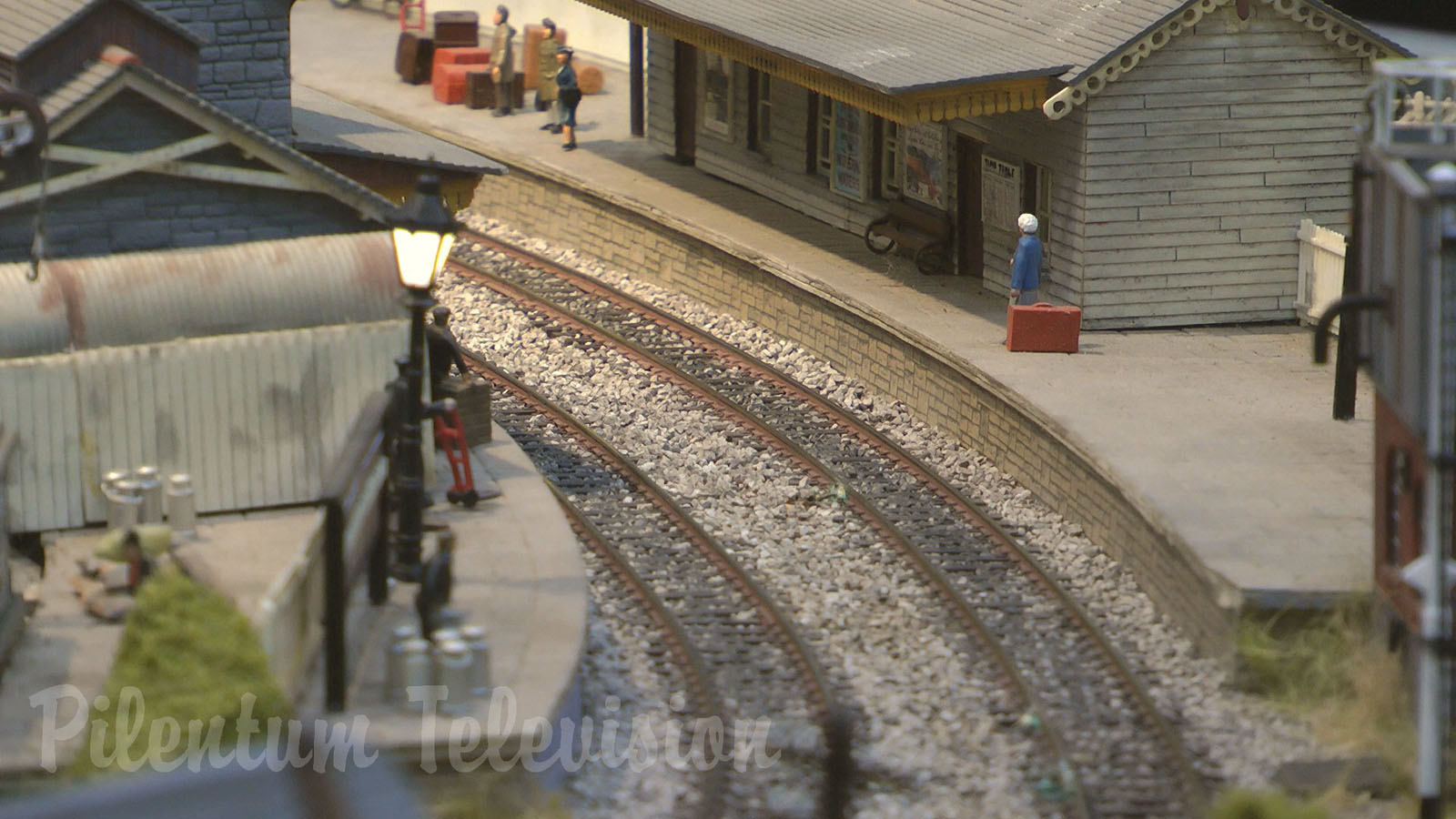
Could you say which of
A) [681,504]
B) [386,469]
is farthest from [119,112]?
[681,504]

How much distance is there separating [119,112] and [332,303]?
6.75ft

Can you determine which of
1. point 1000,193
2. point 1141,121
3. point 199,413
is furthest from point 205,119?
point 1000,193

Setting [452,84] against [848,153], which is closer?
[848,153]

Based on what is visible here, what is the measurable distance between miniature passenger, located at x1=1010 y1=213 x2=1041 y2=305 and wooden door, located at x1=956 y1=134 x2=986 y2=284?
8.42 feet

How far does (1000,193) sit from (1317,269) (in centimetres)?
336

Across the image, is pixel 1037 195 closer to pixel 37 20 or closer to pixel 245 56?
pixel 245 56

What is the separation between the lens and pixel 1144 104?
20.2 metres

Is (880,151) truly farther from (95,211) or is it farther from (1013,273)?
(95,211)

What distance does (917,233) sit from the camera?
2347 cm

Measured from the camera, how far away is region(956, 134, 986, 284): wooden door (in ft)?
74.7

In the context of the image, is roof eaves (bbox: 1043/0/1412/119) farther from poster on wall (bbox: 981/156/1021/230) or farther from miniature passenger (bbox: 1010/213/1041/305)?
poster on wall (bbox: 981/156/1021/230)

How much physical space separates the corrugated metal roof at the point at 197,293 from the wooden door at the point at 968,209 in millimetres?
8588

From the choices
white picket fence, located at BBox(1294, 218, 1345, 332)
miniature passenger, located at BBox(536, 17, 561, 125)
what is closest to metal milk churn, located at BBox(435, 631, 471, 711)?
white picket fence, located at BBox(1294, 218, 1345, 332)

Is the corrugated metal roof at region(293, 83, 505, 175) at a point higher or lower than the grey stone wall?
lower
